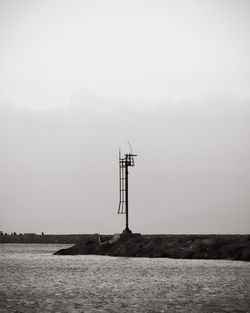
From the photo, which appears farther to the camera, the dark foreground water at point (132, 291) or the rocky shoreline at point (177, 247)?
the rocky shoreline at point (177, 247)

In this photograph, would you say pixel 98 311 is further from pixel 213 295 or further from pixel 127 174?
pixel 127 174

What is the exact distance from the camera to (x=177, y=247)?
56.0 metres

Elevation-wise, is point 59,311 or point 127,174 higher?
point 127,174

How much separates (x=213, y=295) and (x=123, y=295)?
3821mm

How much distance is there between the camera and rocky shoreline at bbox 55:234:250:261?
48781 mm

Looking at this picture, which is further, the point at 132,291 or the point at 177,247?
the point at 177,247

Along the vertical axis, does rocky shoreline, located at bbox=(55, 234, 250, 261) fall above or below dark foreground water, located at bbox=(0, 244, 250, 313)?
above

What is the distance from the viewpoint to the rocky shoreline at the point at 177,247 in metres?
48.8

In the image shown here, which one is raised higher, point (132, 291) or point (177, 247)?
point (177, 247)

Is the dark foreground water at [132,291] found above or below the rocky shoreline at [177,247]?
below

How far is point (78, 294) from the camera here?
27.0 metres

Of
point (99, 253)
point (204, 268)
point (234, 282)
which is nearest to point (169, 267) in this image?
point (204, 268)

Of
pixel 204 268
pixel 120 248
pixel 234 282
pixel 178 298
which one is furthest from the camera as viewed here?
pixel 120 248

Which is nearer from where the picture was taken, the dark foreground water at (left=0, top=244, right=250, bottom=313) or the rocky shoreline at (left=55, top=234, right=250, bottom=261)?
the dark foreground water at (left=0, top=244, right=250, bottom=313)
